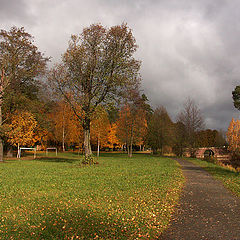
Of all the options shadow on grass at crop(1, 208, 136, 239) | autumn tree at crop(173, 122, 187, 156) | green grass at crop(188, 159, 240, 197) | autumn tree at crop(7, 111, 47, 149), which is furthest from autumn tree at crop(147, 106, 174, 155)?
shadow on grass at crop(1, 208, 136, 239)

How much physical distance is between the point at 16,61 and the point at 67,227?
85.8 feet

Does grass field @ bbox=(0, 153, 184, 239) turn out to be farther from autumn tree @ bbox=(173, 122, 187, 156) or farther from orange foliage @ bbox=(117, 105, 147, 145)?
→ autumn tree @ bbox=(173, 122, 187, 156)

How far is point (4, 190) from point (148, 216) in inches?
265

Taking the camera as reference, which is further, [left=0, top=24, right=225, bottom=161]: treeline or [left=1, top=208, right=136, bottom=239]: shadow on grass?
[left=0, top=24, right=225, bottom=161]: treeline

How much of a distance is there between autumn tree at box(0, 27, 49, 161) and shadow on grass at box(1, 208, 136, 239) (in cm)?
2335

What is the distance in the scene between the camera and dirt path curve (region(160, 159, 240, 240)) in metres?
5.14

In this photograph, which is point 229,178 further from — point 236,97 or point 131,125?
point 236,97

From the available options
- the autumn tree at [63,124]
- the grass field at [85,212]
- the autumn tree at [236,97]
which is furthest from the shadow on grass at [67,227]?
the autumn tree at [236,97]

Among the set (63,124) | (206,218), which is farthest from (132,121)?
(206,218)

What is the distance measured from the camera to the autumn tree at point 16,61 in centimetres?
2659

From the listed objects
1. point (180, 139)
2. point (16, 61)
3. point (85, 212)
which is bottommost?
point (85, 212)

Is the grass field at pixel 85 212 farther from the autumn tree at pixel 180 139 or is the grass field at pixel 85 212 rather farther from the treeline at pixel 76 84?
the autumn tree at pixel 180 139

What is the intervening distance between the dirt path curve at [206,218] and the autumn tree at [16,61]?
24266 mm

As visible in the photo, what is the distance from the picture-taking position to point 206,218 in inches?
249
